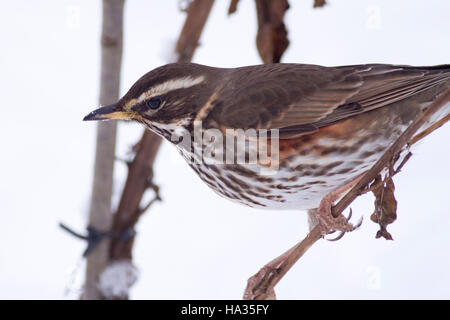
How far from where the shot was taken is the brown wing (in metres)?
2.93

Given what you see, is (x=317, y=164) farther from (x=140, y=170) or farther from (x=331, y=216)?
(x=140, y=170)

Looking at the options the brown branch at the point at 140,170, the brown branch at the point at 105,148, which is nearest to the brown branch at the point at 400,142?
the brown branch at the point at 105,148

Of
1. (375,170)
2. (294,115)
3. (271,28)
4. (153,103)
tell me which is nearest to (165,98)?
(153,103)

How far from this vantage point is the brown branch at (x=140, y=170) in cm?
370

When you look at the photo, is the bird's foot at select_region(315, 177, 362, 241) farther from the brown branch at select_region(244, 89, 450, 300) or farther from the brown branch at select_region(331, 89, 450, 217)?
the brown branch at select_region(331, 89, 450, 217)

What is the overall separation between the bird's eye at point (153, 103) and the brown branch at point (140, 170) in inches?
33.0

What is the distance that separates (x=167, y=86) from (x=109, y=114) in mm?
282

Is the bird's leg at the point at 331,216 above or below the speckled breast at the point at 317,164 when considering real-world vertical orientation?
below

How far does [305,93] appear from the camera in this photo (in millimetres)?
3055

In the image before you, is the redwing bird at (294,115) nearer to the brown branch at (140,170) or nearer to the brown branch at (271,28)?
the brown branch at (271,28)


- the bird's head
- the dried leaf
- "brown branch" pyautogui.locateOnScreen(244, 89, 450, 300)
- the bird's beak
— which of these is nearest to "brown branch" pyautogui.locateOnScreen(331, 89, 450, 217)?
"brown branch" pyautogui.locateOnScreen(244, 89, 450, 300)

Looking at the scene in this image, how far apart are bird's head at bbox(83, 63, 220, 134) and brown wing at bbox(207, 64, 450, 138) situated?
4.1 inches
